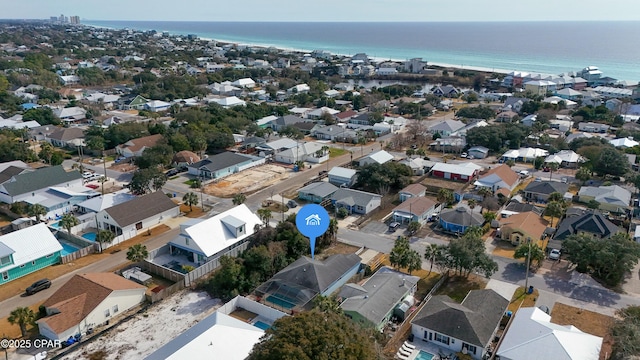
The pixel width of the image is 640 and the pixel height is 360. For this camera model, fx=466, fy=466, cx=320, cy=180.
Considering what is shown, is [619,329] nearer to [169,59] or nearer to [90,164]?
[90,164]

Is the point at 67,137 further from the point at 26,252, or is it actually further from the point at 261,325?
the point at 261,325

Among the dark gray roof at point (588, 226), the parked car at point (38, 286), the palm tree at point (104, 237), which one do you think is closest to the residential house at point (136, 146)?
the palm tree at point (104, 237)

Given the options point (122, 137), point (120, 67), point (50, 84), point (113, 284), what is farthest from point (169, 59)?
point (113, 284)

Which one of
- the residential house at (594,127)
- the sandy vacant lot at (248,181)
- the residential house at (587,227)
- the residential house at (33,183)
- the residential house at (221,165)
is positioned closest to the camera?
the residential house at (587,227)

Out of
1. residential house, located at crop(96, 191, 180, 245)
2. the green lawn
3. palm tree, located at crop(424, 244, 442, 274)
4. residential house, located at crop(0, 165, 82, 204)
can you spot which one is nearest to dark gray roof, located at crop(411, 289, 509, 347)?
palm tree, located at crop(424, 244, 442, 274)

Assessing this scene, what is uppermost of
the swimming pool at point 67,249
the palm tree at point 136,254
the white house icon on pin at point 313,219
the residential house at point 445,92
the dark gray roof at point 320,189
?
the residential house at point 445,92

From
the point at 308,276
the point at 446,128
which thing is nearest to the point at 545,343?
the point at 308,276

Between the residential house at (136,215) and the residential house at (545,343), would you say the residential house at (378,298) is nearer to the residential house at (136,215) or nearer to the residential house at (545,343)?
the residential house at (545,343)
